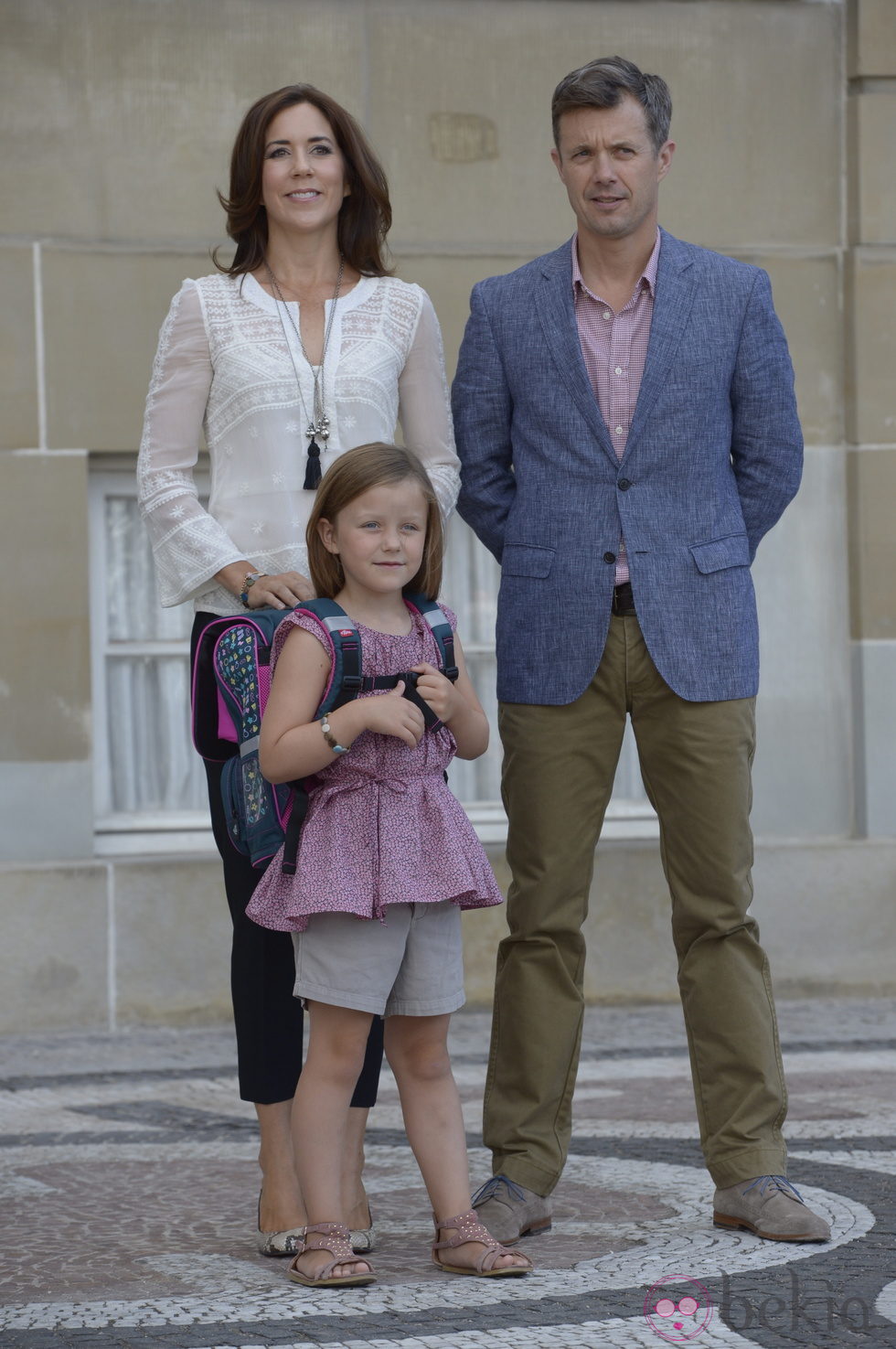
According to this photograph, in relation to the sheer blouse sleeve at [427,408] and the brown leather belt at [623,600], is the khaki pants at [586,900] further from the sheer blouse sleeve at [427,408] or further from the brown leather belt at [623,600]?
the sheer blouse sleeve at [427,408]

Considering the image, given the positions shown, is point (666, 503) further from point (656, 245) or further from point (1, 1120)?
point (1, 1120)

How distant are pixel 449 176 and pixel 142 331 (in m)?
1.21

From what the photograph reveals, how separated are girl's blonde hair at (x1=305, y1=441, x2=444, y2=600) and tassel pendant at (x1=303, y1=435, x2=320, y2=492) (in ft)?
0.29

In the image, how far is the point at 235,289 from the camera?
153 inches

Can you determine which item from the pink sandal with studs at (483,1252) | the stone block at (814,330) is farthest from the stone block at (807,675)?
the pink sandal with studs at (483,1252)

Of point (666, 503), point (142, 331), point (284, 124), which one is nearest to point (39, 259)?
point (142, 331)

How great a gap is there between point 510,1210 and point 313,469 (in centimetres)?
148

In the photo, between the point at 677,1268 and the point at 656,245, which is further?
the point at 656,245

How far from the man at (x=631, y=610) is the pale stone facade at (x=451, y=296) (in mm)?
2852

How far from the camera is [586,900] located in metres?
3.91

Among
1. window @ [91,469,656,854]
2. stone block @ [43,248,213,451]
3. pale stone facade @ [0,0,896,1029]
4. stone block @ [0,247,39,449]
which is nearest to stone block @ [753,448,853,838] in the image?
pale stone facade @ [0,0,896,1029]

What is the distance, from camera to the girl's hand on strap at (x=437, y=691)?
11.4 ft

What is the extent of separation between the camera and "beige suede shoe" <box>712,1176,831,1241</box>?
3.62 meters

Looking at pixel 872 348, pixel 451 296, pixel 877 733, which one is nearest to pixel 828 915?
pixel 877 733
